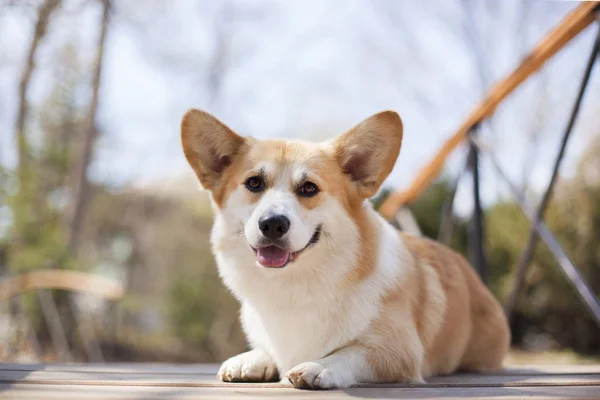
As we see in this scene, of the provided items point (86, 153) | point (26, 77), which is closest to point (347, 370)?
point (86, 153)

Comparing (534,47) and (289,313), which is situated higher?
(534,47)

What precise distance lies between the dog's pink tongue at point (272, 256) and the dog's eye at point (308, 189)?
0.77ft

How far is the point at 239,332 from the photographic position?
24.9 ft

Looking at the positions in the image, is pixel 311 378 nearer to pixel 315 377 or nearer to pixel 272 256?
pixel 315 377

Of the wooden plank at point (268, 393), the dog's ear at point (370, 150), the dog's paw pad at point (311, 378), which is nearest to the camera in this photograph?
the wooden plank at point (268, 393)

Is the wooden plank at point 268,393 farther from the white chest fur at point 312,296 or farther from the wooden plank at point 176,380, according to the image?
the white chest fur at point 312,296

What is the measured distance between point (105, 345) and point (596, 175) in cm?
607

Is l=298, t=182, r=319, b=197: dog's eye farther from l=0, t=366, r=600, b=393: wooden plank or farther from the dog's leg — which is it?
l=0, t=366, r=600, b=393: wooden plank

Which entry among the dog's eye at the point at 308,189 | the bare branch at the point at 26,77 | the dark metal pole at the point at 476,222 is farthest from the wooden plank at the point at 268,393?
the bare branch at the point at 26,77

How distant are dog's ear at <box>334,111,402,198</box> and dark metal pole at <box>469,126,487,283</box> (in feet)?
4.99

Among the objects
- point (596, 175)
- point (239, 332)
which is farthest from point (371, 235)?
point (239, 332)

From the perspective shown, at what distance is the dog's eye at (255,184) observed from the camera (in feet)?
6.38

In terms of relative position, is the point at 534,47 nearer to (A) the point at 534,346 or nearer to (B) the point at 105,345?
(A) the point at 534,346

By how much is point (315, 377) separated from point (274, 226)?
0.46 meters
